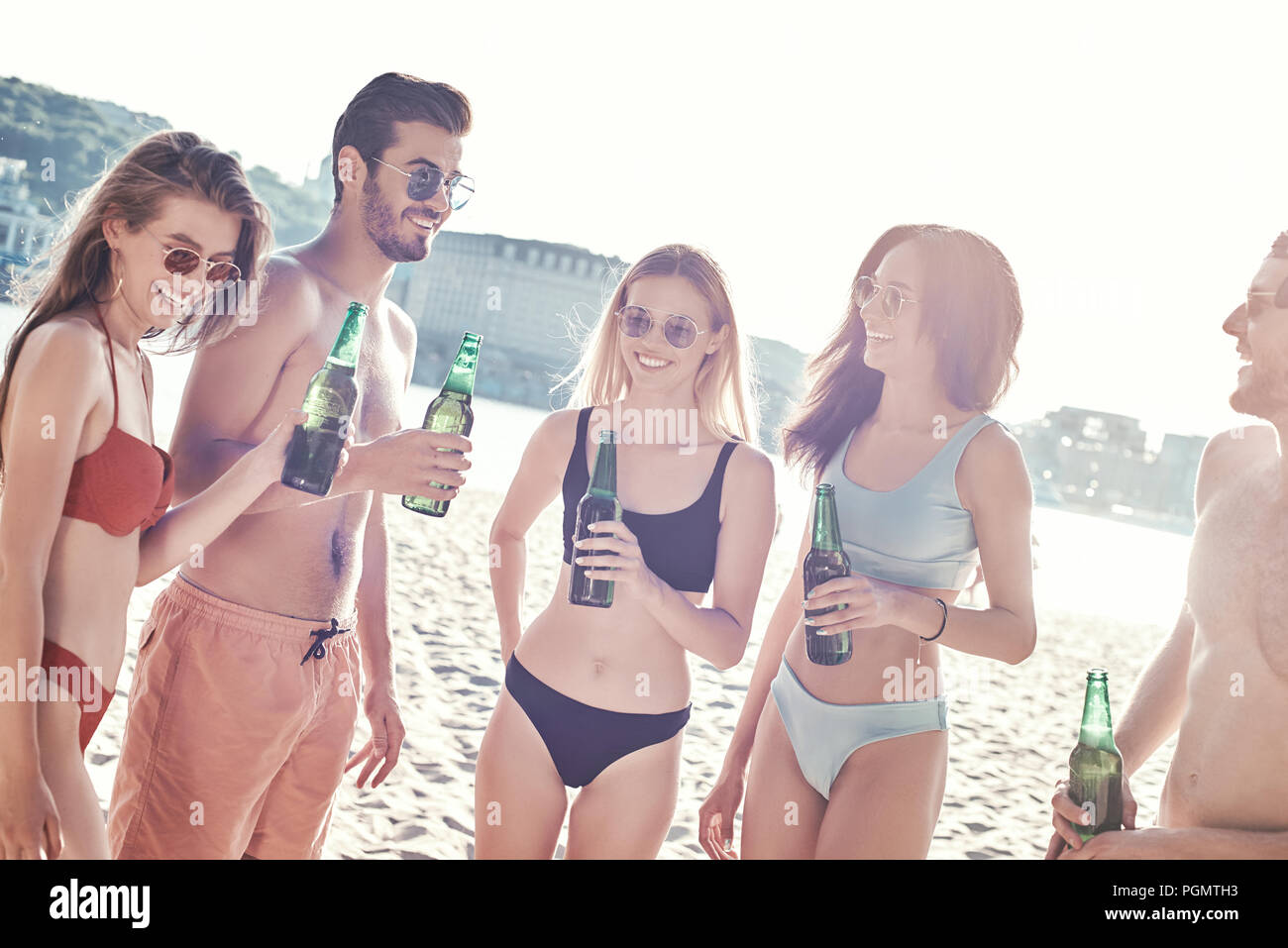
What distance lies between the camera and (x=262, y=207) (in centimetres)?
222

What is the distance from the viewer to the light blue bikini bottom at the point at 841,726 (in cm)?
227

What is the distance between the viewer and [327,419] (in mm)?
2266

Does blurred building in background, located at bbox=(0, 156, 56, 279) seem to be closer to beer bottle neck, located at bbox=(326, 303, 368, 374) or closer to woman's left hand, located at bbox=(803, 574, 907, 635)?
beer bottle neck, located at bbox=(326, 303, 368, 374)

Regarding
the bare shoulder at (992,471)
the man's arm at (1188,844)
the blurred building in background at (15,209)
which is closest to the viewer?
the man's arm at (1188,844)

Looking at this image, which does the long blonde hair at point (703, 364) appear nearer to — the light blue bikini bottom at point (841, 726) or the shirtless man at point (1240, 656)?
the light blue bikini bottom at point (841, 726)

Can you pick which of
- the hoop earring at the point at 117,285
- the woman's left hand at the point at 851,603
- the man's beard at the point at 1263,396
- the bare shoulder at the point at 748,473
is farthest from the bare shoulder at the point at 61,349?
the man's beard at the point at 1263,396

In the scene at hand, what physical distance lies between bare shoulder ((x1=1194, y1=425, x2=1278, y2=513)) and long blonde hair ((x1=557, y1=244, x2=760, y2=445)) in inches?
45.3

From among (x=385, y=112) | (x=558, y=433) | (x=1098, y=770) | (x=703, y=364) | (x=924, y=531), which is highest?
(x=385, y=112)

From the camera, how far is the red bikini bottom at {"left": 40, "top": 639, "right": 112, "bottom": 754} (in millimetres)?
1860

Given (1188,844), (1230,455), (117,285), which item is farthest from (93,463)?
(1230,455)

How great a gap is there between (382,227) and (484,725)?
475cm

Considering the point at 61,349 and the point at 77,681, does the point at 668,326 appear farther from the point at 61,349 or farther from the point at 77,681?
the point at 77,681

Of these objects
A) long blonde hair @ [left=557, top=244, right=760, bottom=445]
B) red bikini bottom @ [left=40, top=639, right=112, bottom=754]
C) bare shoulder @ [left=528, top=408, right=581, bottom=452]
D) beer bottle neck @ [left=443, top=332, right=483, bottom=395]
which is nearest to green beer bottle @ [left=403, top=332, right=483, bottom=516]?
beer bottle neck @ [left=443, top=332, right=483, bottom=395]

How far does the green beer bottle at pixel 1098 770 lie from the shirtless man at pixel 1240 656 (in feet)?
0.09
